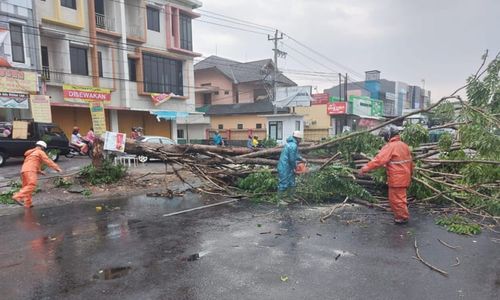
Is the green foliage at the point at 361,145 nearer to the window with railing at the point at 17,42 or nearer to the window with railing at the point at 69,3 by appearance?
the window with railing at the point at 17,42

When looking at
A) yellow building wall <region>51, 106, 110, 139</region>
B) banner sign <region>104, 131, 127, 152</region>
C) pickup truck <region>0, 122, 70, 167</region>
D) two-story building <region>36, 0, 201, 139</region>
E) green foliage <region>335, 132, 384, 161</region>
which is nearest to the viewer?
green foliage <region>335, 132, 384, 161</region>

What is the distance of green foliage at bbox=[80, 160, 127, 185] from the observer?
34.1 ft

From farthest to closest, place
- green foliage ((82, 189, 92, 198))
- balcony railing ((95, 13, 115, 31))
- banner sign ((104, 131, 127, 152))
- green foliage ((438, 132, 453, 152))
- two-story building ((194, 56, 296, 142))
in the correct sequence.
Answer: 1. two-story building ((194, 56, 296, 142))
2. balcony railing ((95, 13, 115, 31))
3. banner sign ((104, 131, 127, 152))
4. green foliage ((82, 189, 92, 198))
5. green foliage ((438, 132, 453, 152))

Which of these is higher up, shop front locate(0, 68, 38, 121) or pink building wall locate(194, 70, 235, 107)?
pink building wall locate(194, 70, 235, 107)

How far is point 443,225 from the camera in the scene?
241 inches

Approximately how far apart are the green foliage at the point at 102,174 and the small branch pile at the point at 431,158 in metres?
1.72

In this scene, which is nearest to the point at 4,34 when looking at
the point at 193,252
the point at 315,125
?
the point at 193,252

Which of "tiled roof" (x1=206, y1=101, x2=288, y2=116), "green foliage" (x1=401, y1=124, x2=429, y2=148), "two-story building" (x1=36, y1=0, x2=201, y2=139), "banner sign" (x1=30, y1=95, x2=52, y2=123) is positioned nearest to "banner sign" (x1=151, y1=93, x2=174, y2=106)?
"two-story building" (x1=36, y1=0, x2=201, y2=139)

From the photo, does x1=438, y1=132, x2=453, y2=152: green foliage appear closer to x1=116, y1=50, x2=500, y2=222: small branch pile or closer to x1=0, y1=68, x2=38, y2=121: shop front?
x1=116, y1=50, x2=500, y2=222: small branch pile

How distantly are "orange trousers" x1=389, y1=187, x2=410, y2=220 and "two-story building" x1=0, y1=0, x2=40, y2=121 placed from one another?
17.5 metres

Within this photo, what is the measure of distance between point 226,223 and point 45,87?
56.1 feet

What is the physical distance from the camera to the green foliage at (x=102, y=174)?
1038cm

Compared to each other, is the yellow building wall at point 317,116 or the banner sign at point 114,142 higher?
the yellow building wall at point 317,116

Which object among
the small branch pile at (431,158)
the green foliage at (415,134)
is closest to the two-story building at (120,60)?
the small branch pile at (431,158)
